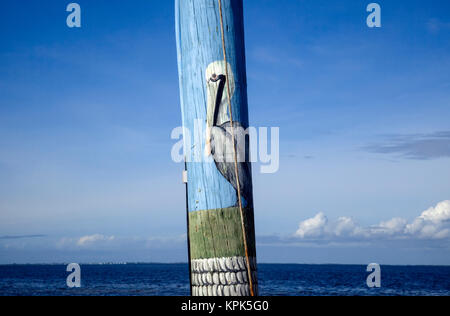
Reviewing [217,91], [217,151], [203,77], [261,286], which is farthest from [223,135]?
[261,286]

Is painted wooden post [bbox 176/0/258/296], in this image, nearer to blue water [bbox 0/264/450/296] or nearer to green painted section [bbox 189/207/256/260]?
green painted section [bbox 189/207/256/260]

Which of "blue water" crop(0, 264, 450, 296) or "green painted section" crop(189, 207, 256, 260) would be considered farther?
"blue water" crop(0, 264, 450, 296)

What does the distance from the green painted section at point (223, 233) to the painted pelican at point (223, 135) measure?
0.42 feet

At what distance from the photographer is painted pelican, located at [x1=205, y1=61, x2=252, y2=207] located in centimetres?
315

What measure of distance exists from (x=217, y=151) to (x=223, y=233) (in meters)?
0.57

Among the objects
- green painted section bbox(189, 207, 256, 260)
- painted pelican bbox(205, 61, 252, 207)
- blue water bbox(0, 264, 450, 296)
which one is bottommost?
blue water bbox(0, 264, 450, 296)

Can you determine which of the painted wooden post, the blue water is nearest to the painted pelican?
the painted wooden post

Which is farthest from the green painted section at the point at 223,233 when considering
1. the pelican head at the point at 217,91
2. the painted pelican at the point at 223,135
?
the pelican head at the point at 217,91

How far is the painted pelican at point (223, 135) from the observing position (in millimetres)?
3152

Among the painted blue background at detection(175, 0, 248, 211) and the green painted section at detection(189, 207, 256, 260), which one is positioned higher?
the painted blue background at detection(175, 0, 248, 211)
